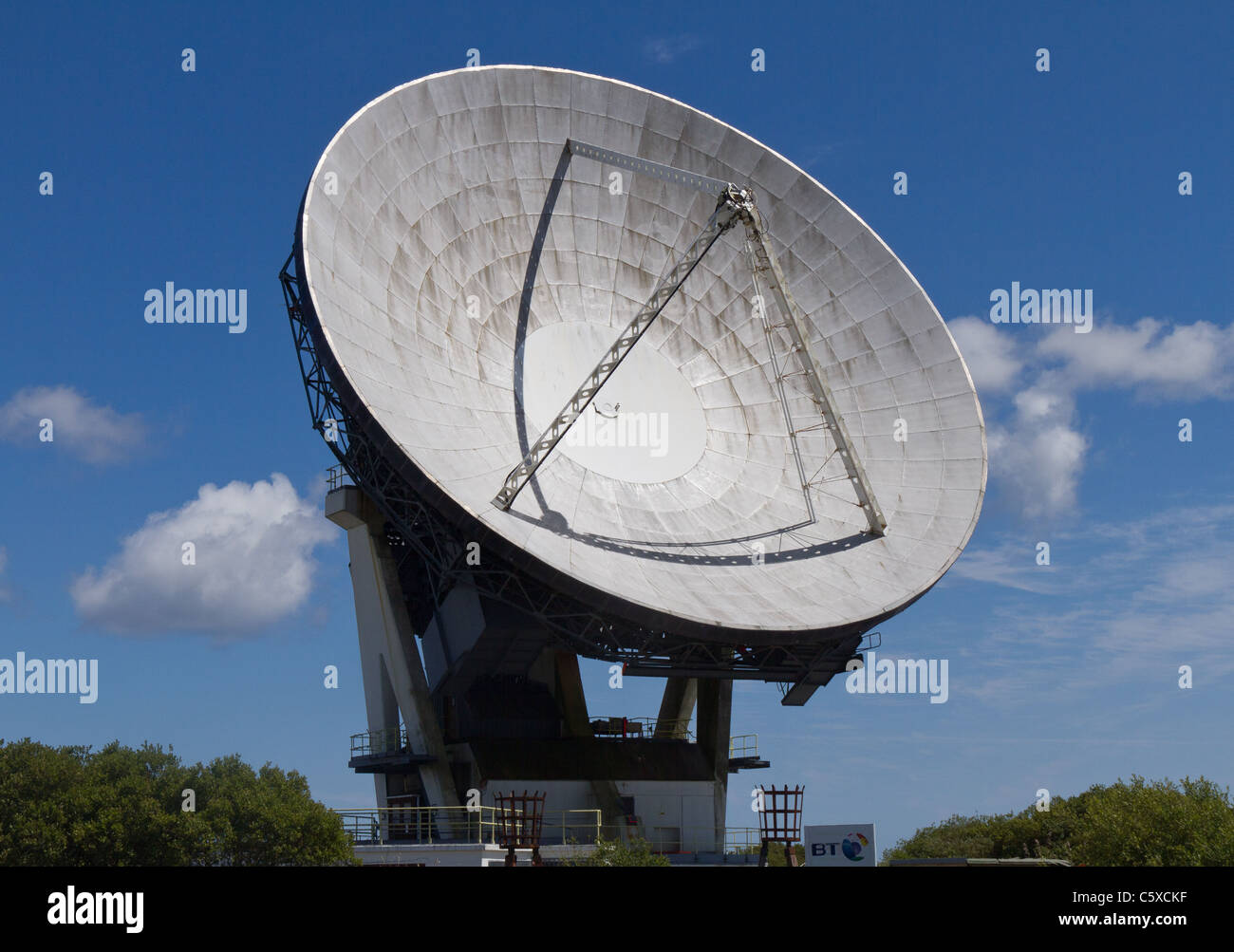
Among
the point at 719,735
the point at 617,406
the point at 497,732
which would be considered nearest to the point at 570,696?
the point at 497,732

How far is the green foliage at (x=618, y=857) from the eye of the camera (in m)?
43.3

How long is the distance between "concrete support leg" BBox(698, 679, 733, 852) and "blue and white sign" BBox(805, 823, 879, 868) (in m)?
11.9

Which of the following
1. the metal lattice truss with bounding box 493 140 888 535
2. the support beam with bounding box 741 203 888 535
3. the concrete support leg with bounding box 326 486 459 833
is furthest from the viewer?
the concrete support leg with bounding box 326 486 459 833

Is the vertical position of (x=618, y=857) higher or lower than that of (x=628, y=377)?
lower

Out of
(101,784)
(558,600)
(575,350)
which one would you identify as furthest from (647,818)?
(101,784)

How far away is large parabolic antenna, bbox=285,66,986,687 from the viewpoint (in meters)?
40.3

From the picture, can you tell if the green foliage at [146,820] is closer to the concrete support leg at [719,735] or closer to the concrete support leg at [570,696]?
the concrete support leg at [570,696]

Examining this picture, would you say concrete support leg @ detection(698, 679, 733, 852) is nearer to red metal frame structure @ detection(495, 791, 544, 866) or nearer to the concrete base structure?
the concrete base structure

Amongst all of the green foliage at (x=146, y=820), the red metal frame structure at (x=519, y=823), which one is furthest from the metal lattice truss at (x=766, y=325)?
the green foliage at (x=146, y=820)

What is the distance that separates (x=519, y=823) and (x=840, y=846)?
12.5 m

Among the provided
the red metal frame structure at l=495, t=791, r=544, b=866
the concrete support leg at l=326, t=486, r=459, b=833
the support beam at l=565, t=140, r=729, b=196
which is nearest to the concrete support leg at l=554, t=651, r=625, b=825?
the red metal frame structure at l=495, t=791, r=544, b=866

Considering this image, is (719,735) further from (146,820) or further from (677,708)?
(146,820)

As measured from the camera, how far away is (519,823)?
1880 inches
